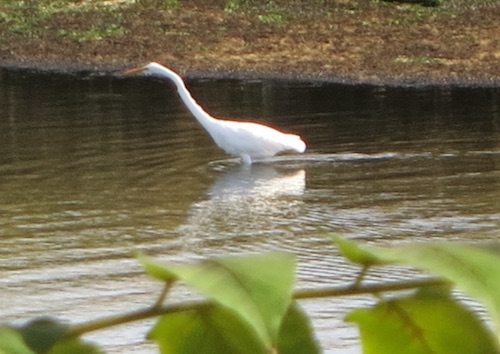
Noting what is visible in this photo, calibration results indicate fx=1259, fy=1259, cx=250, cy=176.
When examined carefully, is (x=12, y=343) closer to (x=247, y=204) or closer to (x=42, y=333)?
(x=42, y=333)

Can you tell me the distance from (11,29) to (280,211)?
15.7 metres

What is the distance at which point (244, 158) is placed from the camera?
14.1m

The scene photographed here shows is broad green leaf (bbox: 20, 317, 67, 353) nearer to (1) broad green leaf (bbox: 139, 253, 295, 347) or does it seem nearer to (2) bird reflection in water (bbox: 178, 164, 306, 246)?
(1) broad green leaf (bbox: 139, 253, 295, 347)

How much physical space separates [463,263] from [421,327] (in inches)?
2.8

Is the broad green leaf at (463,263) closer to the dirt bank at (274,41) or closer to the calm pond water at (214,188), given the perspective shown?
the calm pond water at (214,188)

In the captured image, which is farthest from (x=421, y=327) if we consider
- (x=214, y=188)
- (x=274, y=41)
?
(x=274, y=41)

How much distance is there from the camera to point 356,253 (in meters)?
0.76

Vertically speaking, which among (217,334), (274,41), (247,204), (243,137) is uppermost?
(217,334)

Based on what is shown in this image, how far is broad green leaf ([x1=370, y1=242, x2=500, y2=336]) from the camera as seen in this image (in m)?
0.71

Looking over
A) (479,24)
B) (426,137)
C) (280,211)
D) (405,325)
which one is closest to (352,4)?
(479,24)

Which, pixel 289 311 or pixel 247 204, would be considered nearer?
pixel 289 311

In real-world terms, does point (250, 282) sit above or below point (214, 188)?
above

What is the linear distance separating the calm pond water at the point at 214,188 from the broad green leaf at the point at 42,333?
5204 millimetres

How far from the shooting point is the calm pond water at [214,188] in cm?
883
